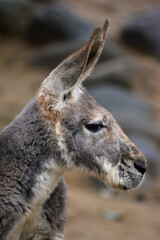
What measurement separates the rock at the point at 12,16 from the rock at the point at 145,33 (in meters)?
2.95

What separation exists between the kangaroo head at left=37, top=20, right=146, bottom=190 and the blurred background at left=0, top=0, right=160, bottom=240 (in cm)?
295

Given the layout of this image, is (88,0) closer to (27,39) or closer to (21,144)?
(27,39)

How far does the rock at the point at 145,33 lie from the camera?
15.3 m

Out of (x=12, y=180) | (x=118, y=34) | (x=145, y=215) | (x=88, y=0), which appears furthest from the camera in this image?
(x=88, y=0)

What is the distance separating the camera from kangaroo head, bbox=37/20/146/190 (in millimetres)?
4047

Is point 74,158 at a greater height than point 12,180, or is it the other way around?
point 74,158

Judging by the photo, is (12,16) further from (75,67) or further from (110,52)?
(75,67)

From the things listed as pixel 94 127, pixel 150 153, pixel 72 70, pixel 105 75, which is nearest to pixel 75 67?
pixel 72 70

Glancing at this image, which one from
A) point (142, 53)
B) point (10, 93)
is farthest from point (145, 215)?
point (142, 53)

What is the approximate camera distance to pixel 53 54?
1376cm

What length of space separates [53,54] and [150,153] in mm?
5278

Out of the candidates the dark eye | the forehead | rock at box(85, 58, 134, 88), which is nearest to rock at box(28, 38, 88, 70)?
rock at box(85, 58, 134, 88)

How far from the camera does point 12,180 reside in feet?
13.2

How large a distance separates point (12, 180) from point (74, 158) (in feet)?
1.60
